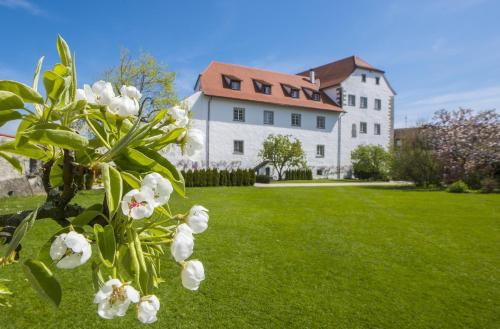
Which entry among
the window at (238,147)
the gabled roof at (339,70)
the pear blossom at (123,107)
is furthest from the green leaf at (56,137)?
the gabled roof at (339,70)

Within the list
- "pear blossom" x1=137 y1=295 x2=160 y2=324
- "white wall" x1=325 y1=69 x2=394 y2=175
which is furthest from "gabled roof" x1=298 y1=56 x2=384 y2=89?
"pear blossom" x1=137 y1=295 x2=160 y2=324

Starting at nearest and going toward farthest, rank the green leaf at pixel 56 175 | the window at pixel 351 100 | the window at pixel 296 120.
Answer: the green leaf at pixel 56 175, the window at pixel 296 120, the window at pixel 351 100

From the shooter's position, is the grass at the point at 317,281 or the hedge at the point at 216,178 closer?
the grass at the point at 317,281

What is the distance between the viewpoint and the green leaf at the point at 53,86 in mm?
766

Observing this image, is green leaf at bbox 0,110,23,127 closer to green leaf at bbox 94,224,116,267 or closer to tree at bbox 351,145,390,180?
green leaf at bbox 94,224,116,267

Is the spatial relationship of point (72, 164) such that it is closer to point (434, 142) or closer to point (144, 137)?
point (144, 137)

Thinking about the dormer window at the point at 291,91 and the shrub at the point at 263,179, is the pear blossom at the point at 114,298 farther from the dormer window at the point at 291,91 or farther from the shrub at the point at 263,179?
the dormer window at the point at 291,91

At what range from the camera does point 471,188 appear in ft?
63.5

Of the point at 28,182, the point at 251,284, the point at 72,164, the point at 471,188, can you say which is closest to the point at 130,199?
the point at 72,164

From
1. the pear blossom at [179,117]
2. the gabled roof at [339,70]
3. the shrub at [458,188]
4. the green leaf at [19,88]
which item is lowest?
the shrub at [458,188]

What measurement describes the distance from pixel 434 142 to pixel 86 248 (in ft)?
80.9

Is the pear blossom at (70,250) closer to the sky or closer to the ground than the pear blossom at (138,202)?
closer to the ground

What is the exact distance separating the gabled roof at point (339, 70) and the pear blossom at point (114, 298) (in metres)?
30.9

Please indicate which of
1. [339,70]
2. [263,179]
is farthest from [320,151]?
[263,179]
